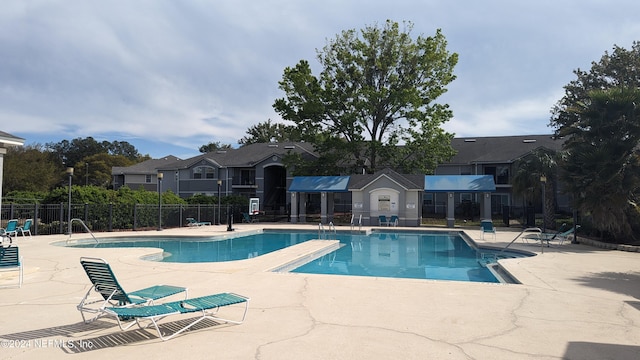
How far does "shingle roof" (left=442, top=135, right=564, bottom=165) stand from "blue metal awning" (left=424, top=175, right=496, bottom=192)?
245 inches

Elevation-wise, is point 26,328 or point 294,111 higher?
point 294,111

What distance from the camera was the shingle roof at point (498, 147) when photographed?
36.3 meters

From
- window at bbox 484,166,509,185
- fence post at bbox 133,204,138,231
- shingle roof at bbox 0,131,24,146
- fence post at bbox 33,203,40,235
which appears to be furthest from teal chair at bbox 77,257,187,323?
window at bbox 484,166,509,185

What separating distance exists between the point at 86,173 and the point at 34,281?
66.1 m

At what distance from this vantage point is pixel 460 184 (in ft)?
100

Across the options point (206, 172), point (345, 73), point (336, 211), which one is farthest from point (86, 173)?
point (345, 73)

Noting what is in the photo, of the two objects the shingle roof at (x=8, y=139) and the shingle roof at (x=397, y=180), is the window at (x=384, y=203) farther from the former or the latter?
the shingle roof at (x=8, y=139)

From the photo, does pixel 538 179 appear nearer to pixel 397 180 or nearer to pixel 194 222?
pixel 397 180

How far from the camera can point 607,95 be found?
54.4 feet

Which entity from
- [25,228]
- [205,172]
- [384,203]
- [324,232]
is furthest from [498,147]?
[25,228]

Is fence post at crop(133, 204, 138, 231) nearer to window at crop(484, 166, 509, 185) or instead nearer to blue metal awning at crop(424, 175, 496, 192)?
blue metal awning at crop(424, 175, 496, 192)

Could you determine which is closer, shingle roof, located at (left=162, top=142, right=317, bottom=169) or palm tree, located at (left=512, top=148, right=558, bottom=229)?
palm tree, located at (left=512, top=148, right=558, bottom=229)

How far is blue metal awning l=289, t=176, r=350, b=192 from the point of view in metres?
32.4

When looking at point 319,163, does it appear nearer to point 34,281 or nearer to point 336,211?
point 336,211
